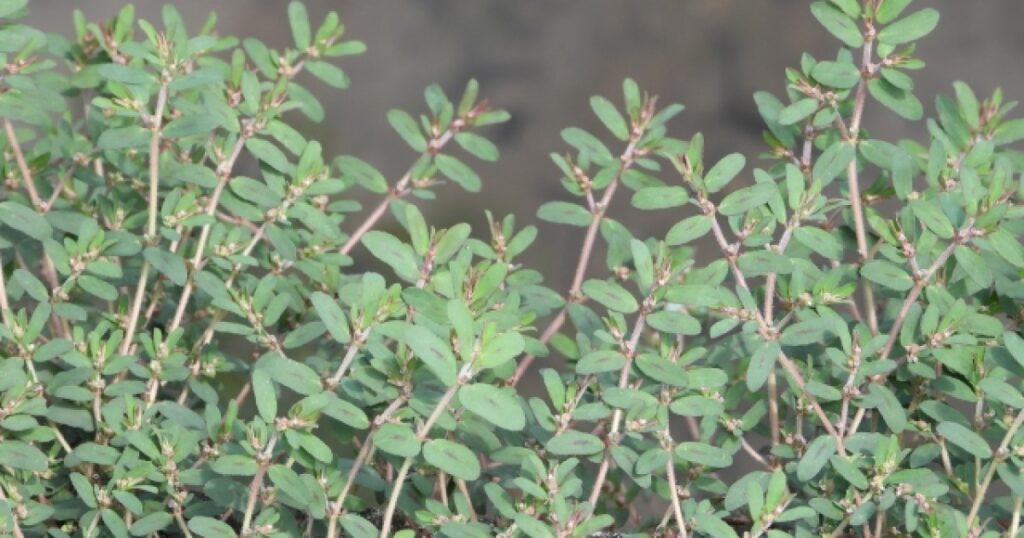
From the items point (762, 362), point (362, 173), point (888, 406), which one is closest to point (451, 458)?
point (762, 362)

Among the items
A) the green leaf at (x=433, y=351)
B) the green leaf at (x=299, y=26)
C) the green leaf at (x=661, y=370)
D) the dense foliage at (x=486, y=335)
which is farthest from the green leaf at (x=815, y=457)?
the green leaf at (x=299, y=26)

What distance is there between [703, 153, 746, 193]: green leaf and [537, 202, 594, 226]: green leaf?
0.22 m

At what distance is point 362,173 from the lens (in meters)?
1.48

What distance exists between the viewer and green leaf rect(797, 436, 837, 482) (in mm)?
1162

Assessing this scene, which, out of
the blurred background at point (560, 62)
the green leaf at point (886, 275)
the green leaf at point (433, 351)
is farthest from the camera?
the blurred background at point (560, 62)

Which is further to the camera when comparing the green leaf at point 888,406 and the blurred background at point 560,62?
the blurred background at point 560,62

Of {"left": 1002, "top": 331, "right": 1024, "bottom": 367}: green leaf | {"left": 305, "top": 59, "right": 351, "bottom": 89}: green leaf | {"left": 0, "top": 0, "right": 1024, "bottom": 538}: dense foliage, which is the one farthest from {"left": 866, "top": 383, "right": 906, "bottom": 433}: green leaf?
{"left": 305, "top": 59, "right": 351, "bottom": 89}: green leaf

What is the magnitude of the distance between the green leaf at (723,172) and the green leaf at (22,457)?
0.60m

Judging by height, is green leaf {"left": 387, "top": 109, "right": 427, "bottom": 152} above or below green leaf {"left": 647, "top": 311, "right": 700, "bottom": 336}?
above

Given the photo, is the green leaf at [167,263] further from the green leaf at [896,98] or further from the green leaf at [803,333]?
the green leaf at [896,98]

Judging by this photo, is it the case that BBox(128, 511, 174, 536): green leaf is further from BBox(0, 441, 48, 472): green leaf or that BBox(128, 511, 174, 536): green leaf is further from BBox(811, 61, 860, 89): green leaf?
BBox(811, 61, 860, 89): green leaf

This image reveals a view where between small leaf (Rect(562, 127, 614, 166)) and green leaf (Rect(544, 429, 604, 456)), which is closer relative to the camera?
green leaf (Rect(544, 429, 604, 456))

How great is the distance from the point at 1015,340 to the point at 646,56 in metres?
2.44

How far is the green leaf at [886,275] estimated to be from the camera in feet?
3.97
